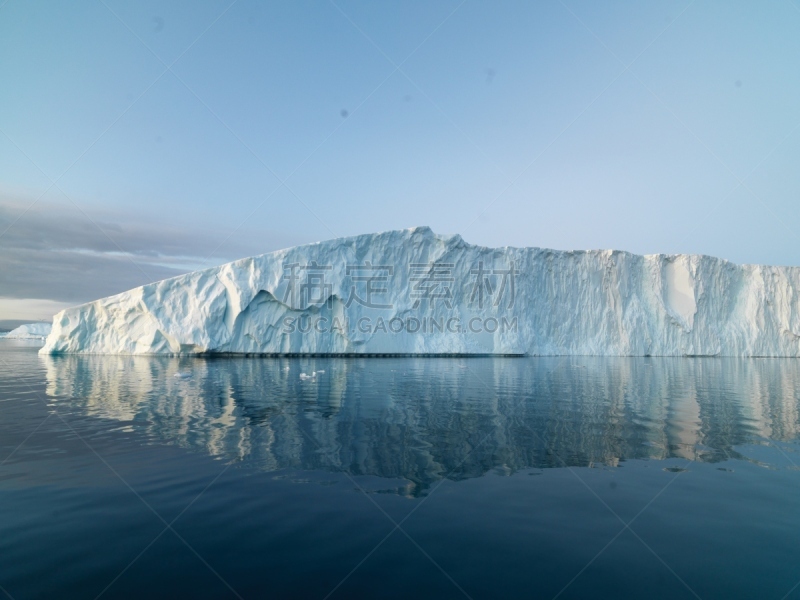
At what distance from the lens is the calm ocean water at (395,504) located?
3.22 m

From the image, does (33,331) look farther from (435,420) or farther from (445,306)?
(435,420)

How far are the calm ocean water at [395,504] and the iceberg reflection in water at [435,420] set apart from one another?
0.06 m

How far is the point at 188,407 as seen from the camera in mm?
9703

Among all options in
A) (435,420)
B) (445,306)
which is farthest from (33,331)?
(435,420)

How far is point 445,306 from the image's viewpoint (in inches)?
1287

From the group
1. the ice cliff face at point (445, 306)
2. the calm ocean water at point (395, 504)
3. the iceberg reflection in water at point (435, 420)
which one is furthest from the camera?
the ice cliff face at point (445, 306)

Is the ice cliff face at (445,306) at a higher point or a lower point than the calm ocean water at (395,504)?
higher

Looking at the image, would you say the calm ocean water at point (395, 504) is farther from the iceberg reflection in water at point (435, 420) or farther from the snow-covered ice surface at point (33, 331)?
the snow-covered ice surface at point (33, 331)

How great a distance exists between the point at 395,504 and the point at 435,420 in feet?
13.6

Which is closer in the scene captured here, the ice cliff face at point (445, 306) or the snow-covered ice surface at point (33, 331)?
the ice cliff face at point (445, 306)

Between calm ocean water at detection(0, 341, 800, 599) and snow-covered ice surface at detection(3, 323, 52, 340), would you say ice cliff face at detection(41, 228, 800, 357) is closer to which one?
calm ocean water at detection(0, 341, 800, 599)

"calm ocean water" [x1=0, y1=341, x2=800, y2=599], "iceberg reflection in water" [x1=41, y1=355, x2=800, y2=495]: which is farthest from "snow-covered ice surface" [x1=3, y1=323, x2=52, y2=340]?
"calm ocean water" [x1=0, y1=341, x2=800, y2=599]

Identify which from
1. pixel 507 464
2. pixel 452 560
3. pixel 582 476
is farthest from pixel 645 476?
pixel 452 560

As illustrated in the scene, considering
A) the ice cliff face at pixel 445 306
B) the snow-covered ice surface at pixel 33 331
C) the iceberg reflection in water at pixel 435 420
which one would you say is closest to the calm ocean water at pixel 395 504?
the iceberg reflection in water at pixel 435 420
